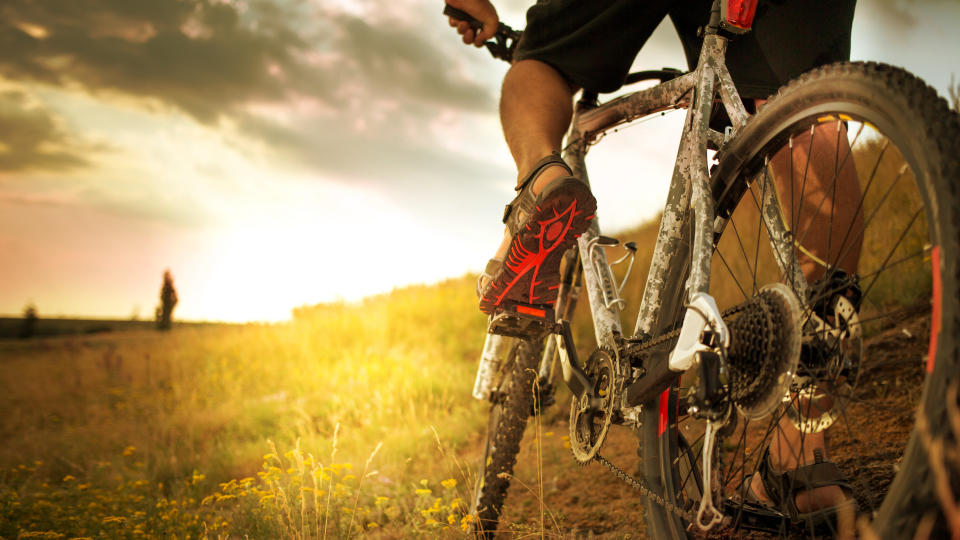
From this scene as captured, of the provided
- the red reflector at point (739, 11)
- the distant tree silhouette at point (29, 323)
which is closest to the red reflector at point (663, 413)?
the red reflector at point (739, 11)

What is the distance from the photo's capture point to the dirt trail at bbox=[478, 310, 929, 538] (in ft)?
7.62

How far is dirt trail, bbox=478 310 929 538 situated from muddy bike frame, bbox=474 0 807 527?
0.65 metres

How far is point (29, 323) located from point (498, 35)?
65.4 feet

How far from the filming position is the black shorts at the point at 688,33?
179 centimetres

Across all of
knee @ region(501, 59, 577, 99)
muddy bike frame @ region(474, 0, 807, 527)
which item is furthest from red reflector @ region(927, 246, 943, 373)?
knee @ region(501, 59, 577, 99)

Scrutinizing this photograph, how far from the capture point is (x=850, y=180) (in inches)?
69.4

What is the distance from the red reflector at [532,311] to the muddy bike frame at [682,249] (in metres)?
0.10

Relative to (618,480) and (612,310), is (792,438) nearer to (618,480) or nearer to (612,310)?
(612,310)

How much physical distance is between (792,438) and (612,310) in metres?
0.64

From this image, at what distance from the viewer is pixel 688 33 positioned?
76.3 inches

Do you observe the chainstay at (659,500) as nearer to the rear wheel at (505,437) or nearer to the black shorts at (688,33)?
the rear wheel at (505,437)

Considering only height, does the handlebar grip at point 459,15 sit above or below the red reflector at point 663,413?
above

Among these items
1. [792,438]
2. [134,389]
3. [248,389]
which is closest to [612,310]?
[792,438]

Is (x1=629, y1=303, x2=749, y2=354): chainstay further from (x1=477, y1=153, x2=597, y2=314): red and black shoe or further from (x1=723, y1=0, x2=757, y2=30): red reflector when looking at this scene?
(x1=723, y1=0, x2=757, y2=30): red reflector
